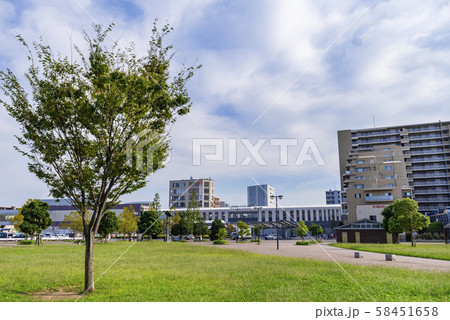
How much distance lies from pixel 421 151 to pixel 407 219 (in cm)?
6751

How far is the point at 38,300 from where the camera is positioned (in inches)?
381

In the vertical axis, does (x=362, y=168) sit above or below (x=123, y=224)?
above

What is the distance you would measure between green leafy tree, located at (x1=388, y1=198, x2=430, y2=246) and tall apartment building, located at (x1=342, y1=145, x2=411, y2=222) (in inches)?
1110

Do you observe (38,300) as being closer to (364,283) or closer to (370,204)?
(364,283)

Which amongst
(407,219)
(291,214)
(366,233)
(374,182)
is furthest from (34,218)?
(291,214)

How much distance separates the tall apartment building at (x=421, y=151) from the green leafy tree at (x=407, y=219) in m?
50.9

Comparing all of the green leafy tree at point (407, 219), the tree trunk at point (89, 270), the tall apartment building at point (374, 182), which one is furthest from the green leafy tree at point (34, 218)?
the tall apartment building at point (374, 182)

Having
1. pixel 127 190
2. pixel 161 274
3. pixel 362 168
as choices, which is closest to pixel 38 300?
pixel 127 190

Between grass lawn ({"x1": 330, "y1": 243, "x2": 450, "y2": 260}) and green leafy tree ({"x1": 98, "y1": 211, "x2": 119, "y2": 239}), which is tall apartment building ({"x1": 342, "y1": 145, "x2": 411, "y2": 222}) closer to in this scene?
grass lawn ({"x1": 330, "y1": 243, "x2": 450, "y2": 260})

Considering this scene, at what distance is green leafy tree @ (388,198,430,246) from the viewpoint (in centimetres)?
4238

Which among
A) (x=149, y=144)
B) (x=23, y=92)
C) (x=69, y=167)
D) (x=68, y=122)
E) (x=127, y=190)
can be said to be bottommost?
(x=127, y=190)

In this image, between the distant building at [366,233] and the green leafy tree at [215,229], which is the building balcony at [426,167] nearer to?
the distant building at [366,233]

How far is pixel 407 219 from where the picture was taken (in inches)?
1687

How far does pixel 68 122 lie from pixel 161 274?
7792mm
